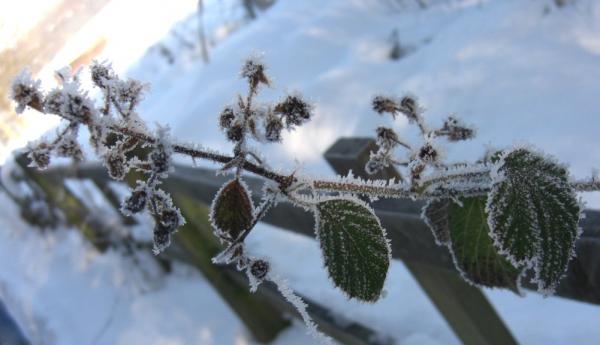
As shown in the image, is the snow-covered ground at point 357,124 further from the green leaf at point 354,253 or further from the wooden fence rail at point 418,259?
the green leaf at point 354,253

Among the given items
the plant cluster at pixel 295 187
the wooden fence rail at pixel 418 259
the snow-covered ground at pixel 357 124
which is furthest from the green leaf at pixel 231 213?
the snow-covered ground at pixel 357 124

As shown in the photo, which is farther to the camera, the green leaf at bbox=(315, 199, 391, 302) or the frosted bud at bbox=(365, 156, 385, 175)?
the frosted bud at bbox=(365, 156, 385, 175)

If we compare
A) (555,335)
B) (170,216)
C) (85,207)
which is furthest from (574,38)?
(170,216)

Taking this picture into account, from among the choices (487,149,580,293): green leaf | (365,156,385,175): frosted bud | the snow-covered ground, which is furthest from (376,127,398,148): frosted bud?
the snow-covered ground

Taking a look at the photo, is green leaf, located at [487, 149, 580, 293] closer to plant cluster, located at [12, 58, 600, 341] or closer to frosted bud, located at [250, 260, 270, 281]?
plant cluster, located at [12, 58, 600, 341]

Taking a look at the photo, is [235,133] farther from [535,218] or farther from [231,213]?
[535,218]

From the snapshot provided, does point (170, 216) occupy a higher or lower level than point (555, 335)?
higher

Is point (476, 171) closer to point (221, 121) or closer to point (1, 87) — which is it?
point (221, 121)
